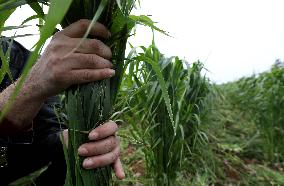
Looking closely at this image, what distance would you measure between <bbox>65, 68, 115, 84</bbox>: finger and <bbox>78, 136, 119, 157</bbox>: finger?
0.14 meters

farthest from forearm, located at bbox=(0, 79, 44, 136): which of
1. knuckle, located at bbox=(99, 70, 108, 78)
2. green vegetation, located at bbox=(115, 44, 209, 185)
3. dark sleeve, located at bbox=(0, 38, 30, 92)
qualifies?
green vegetation, located at bbox=(115, 44, 209, 185)

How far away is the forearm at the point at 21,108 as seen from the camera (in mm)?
1046

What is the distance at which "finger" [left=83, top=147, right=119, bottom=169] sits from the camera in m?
0.95

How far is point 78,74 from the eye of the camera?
35.9 inches

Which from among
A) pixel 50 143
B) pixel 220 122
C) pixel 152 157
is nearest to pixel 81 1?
pixel 50 143

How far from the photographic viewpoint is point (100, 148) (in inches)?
38.7

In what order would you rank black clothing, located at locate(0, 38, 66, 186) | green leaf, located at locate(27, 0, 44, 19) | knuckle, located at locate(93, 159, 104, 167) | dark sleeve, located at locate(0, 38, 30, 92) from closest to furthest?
green leaf, located at locate(27, 0, 44, 19)
knuckle, located at locate(93, 159, 104, 167)
black clothing, located at locate(0, 38, 66, 186)
dark sleeve, located at locate(0, 38, 30, 92)

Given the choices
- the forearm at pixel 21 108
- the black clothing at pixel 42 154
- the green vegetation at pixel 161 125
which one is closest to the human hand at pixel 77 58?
the forearm at pixel 21 108

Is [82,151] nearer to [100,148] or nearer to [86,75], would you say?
[100,148]

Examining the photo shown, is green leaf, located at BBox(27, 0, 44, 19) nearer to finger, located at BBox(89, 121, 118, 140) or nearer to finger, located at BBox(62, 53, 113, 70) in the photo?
finger, located at BBox(62, 53, 113, 70)

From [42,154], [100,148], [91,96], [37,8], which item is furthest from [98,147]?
[42,154]

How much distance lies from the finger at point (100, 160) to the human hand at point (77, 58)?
171 millimetres

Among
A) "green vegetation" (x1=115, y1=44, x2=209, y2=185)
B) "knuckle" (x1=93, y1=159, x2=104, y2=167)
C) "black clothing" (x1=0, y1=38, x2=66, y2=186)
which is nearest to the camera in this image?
"knuckle" (x1=93, y1=159, x2=104, y2=167)

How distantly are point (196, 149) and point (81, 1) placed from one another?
202cm
